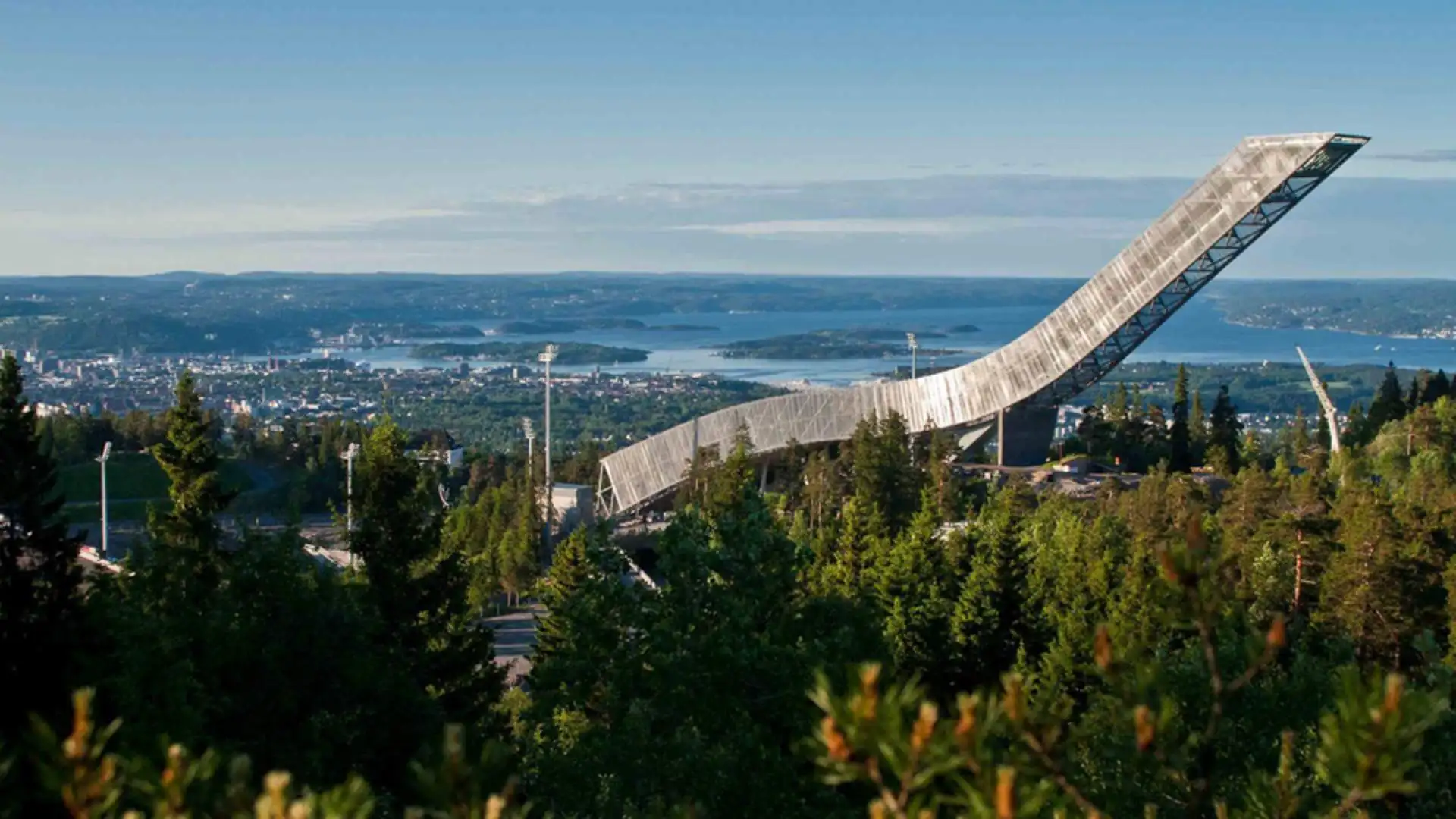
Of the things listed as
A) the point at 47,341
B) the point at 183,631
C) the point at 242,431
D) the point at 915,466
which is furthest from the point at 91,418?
the point at 47,341

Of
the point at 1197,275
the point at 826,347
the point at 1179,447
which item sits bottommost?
the point at 826,347

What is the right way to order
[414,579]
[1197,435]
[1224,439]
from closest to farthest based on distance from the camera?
[414,579] < [1224,439] < [1197,435]

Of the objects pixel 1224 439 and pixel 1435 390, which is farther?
pixel 1435 390

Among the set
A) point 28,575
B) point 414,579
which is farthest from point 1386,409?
point 28,575

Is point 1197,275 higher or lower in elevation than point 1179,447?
higher

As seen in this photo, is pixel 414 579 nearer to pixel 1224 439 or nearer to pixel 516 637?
pixel 516 637

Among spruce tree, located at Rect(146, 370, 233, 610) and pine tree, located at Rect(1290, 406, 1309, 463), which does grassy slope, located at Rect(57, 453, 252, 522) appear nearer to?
pine tree, located at Rect(1290, 406, 1309, 463)

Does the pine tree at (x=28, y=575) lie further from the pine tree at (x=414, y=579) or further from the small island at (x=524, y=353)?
the small island at (x=524, y=353)
